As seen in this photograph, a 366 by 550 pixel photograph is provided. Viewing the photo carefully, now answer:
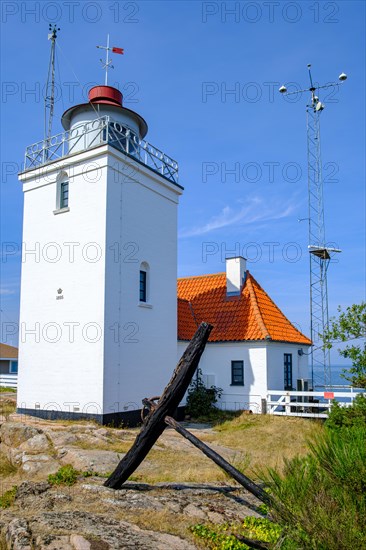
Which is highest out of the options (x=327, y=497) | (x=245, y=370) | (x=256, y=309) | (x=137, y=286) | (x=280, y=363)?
(x=137, y=286)

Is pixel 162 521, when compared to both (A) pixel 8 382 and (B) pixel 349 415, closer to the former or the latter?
(B) pixel 349 415

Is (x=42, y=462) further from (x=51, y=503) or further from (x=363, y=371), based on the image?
(x=363, y=371)

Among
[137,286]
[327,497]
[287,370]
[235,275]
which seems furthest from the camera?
[235,275]

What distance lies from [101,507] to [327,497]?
334 cm

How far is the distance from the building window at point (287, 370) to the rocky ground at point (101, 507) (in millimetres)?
9866

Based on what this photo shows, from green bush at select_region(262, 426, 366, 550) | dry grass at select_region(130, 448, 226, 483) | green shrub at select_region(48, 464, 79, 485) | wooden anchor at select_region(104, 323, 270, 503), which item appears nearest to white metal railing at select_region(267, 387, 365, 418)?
dry grass at select_region(130, 448, 226, 483)

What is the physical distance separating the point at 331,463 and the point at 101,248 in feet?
36.8

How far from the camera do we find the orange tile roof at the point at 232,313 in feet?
62.8

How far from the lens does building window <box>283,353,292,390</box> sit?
64.6 feet

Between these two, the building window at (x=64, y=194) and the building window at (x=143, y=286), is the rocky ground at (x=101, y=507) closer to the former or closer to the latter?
the building window at (x=143, y=286)

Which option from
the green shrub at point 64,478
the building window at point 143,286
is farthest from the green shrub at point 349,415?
the building window at point 143,286

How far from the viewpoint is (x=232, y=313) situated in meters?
20.4

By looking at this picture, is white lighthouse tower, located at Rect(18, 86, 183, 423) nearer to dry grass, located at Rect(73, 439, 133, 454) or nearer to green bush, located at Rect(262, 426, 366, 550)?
dry grass, located at Rect(73, 439, 133, 454)

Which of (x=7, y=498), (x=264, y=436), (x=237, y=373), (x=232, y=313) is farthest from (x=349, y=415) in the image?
(x=232, y=313)
